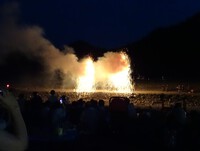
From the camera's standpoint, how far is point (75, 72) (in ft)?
150

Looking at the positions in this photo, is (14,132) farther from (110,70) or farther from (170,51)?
(170,51)

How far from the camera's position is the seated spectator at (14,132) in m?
4.96

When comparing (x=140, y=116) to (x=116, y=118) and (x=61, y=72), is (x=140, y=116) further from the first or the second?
Answer: (x=61, y=72)

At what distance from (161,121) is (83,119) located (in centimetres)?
246

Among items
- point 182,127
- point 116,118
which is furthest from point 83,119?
point 182,127

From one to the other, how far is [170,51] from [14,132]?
133 meters

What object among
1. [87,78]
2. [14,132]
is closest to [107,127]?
[14,132]

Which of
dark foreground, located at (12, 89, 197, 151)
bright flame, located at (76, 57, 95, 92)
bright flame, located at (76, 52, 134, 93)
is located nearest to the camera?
dark foreground, located at (12, 89, 197, 151)

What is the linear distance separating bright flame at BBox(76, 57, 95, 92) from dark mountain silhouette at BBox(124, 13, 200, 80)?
50221 mm

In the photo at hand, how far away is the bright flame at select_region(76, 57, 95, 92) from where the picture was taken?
1786 inches

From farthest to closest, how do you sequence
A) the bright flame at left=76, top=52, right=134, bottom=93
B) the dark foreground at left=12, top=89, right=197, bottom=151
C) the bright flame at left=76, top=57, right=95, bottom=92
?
the bright flame at left=76, top=57, right=95, bottom=92
the bright flame at left=76, top=52, right=134, bottom=93
the dark foreground at left=12, top=89, right=197, bottom=151

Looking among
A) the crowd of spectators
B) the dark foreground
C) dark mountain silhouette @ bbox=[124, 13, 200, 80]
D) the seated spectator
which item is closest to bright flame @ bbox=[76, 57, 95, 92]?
the crowd of spectators

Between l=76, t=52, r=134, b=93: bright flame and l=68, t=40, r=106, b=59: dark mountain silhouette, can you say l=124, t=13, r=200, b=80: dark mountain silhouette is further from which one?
l=76, t=52, r=134, b=93: bright flame

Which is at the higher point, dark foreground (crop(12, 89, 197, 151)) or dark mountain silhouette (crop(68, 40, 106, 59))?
dark mountain silhouette (crop(68, 40, 106, 59))
